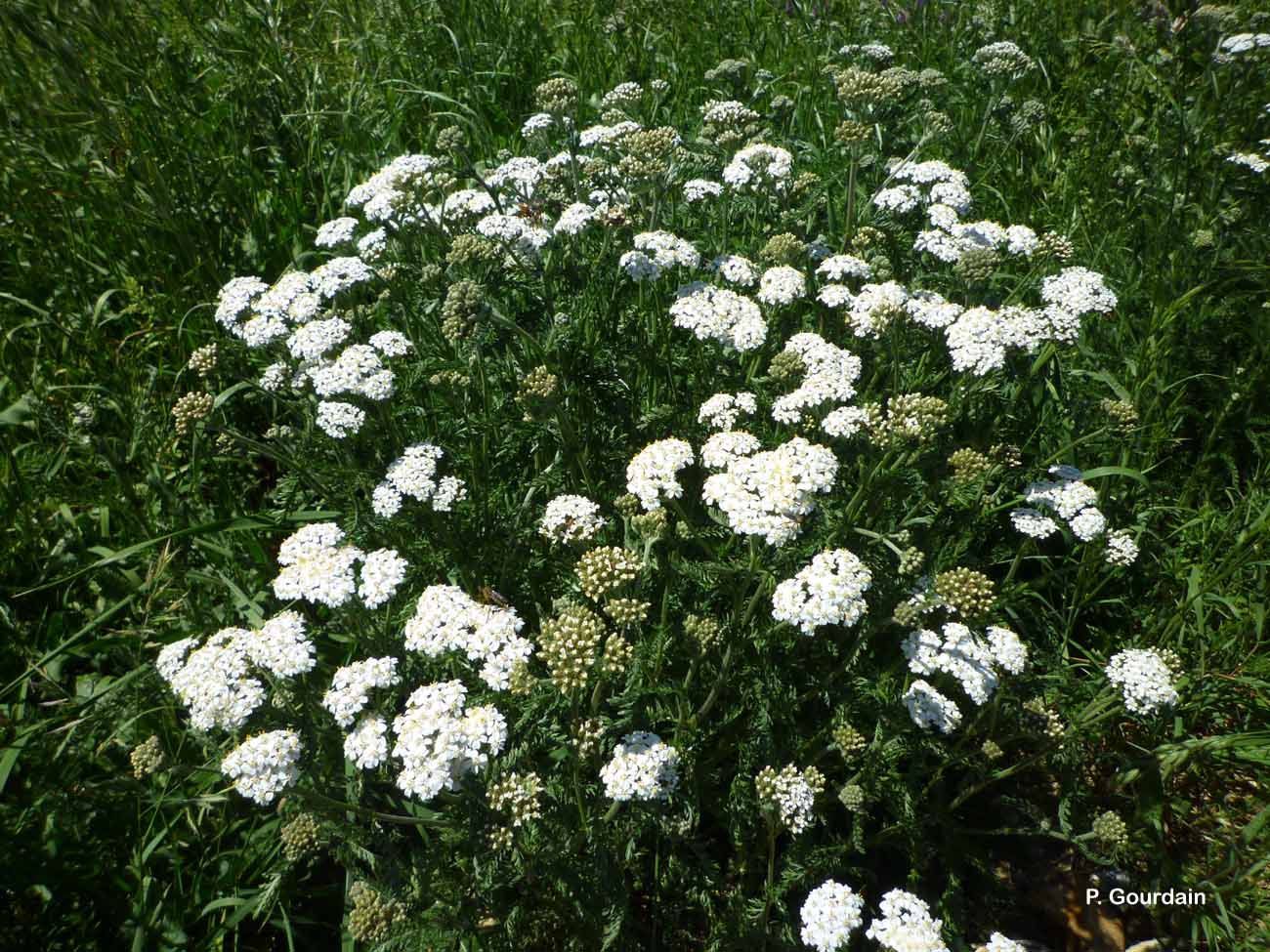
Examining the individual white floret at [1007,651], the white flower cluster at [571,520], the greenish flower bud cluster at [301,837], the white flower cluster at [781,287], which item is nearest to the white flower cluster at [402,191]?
the white flower cluster at [781,287]

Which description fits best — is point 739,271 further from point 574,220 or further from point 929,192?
point 929,192

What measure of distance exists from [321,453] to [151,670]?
1.34m

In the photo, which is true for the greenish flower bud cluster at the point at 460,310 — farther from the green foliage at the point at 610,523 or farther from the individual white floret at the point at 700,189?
the individual white floret at the point at 700,189

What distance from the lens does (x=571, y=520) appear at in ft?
11.6

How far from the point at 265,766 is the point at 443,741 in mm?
645

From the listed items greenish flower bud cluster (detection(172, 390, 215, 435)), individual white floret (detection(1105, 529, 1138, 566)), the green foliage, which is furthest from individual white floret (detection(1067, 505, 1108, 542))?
greenish flower bud cluster (detection(172, 390, 215, 435))

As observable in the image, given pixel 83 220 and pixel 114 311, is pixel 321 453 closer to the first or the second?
pixel 114 311

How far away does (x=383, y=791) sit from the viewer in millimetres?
3590

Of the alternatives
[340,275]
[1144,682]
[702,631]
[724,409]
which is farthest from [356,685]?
[1144,682]

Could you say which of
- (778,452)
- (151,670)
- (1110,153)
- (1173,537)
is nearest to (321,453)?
(151,670)

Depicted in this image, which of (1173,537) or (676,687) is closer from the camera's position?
(676,687)

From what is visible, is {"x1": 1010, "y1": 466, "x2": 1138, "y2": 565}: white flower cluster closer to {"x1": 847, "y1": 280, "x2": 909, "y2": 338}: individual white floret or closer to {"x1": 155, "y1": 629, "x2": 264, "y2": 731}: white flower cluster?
{"x1": 847, "y1": 280, "x2": 909, "y2": 338}: individual white floret

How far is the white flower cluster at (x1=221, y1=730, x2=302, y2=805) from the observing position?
279cm

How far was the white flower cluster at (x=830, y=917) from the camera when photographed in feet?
8.83
